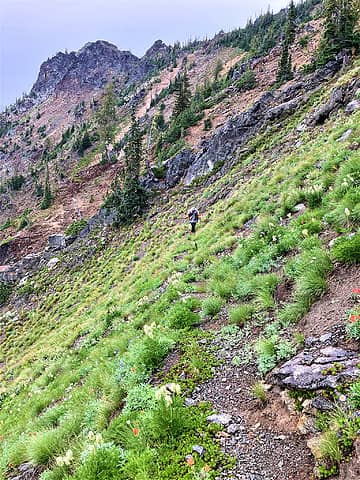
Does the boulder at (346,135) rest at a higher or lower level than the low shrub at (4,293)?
higher

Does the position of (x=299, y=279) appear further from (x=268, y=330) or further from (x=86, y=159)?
(x=86, y=159)

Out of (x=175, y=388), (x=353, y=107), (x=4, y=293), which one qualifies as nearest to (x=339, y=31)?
(x=353, y=107)

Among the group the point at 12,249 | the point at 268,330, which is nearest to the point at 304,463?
the point at 268,330

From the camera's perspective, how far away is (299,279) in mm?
6086

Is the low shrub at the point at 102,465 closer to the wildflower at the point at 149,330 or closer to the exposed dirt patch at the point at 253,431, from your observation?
the exposed dirt patch at the point at 253,431

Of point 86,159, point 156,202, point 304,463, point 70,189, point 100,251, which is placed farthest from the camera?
point 86,159

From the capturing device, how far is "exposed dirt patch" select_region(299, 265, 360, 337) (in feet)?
16.6

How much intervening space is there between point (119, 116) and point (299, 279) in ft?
388

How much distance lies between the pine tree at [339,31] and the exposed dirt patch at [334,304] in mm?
36805

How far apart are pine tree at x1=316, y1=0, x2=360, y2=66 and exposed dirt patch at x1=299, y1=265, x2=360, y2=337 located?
36.8m

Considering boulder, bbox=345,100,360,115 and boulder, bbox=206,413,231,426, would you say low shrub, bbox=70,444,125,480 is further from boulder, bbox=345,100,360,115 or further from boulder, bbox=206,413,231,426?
boulder, bbox=345,100,360,115

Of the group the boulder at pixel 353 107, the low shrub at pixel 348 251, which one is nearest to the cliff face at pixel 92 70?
the boulder at pixel 353 107

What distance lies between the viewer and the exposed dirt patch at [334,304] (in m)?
5.05

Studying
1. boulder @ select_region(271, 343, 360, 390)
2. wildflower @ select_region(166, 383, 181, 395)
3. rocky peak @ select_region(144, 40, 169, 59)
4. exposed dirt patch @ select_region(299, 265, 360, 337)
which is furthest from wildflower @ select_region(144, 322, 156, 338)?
rocky peak @ select_region(144, 40, 169, 59)
